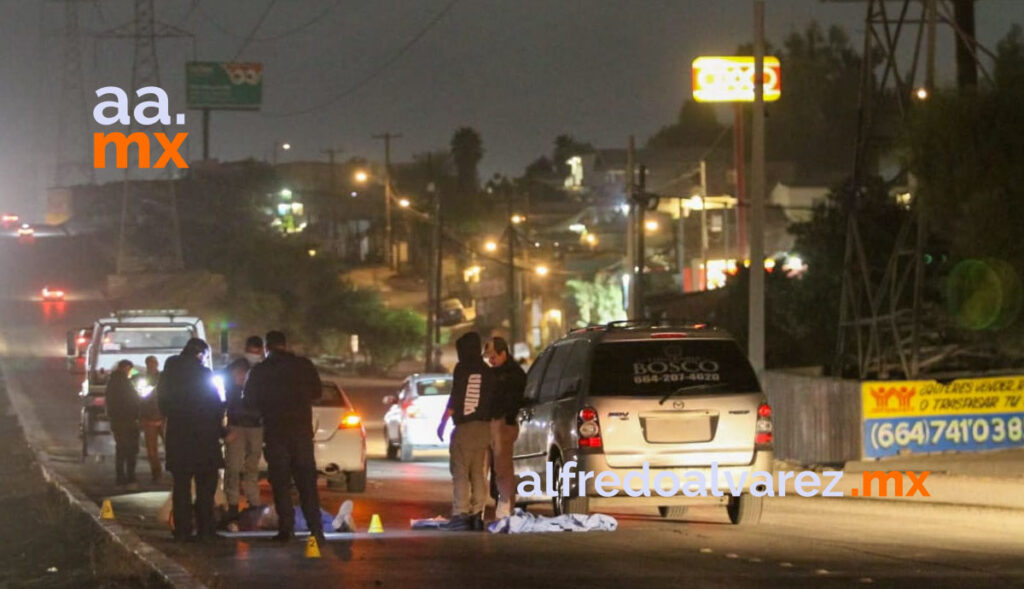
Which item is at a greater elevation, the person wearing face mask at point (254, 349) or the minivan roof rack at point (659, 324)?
the minivan roof rack at point (659, 324)

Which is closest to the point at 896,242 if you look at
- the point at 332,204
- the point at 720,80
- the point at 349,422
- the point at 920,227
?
the point at 920,227

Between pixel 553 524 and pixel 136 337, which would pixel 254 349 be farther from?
pixel 136 337

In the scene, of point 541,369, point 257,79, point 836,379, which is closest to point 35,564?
point 541,369

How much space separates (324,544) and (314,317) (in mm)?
67499

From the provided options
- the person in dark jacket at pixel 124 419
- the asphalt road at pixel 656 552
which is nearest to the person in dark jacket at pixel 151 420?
the person in dark jacket at pixel 124 419

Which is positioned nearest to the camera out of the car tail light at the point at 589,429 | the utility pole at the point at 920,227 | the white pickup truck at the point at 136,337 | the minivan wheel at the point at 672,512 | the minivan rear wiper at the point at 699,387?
the car tail light at the point at 589,429

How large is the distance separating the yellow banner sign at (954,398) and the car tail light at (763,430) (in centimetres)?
1100

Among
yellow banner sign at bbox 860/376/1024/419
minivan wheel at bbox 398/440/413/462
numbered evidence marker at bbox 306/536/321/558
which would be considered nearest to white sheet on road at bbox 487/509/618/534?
numbered evidence marker at bbox 306/536/321/558

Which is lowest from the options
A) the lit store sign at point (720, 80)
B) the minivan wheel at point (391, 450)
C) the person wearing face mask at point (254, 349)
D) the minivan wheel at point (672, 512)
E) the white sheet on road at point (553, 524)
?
the minivan wheel at point (391, 450)

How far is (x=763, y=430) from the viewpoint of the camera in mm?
13602

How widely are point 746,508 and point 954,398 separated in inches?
431

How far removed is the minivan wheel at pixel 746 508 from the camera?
1383cm

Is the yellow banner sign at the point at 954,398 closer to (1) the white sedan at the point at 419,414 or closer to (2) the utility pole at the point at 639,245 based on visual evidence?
(1) the white sedan at the point at 419,414

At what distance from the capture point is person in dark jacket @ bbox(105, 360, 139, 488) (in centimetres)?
2106
